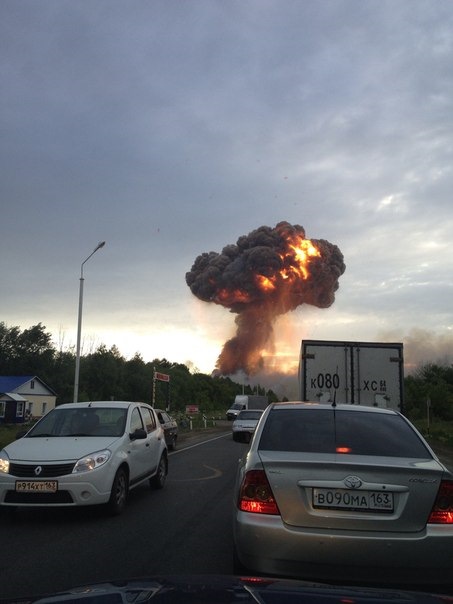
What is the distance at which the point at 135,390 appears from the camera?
294 ft

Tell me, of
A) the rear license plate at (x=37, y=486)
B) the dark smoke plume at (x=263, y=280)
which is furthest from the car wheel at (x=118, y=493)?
the dark smoke plume at (x=263, y=280)

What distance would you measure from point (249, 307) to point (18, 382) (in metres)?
31.7

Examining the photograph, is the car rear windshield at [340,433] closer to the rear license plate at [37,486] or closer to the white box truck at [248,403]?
the rear license plate at [37,486]

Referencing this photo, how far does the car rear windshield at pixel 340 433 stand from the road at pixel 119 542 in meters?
1.52

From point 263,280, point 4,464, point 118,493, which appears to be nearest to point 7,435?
point 118,493

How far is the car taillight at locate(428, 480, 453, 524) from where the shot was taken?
4.09 metres

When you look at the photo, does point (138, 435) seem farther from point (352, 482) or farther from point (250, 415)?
point (250, 415)

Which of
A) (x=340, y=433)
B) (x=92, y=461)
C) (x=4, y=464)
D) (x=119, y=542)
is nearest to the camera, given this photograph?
(x=340, y=433)

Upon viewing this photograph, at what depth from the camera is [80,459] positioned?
299 inches

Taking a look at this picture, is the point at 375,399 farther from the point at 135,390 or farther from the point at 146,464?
the point at 135,390

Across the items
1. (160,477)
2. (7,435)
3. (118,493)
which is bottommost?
(7,435)

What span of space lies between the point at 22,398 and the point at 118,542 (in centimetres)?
6300

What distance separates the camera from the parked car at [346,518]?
3.99m

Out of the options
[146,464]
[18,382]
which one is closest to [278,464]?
[146,464]
